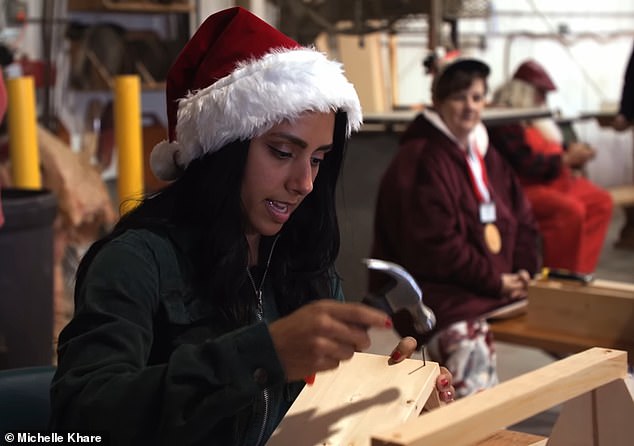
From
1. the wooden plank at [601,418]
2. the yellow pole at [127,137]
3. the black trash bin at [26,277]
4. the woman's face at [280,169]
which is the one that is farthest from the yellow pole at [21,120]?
the wooden plank at [601,418]

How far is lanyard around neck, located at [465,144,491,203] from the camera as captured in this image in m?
3.52

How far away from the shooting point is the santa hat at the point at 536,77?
19.8ft

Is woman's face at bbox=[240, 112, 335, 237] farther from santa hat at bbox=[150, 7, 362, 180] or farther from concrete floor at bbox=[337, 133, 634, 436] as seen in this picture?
concrete floor at bbox=[337, 133, 634, 436]

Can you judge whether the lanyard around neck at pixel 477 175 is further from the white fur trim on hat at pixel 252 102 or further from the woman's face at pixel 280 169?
the woman's face at pixel 280 169

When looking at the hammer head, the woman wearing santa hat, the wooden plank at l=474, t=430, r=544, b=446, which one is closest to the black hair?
the woman wearing santa hat

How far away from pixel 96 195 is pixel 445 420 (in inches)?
130

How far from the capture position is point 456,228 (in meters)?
3.44

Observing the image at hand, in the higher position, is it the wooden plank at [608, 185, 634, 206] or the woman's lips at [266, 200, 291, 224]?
the woman's lips at [266, 200, 291, 224]

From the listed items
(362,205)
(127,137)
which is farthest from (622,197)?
(127,137)

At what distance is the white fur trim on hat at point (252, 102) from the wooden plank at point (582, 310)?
1.50 metres

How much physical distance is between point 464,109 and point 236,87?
6.76 feet

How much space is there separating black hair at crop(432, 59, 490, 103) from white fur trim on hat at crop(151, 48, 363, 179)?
6.30 ft

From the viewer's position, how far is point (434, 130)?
11.6 ft

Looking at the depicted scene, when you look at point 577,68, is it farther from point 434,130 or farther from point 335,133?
point 335,133
